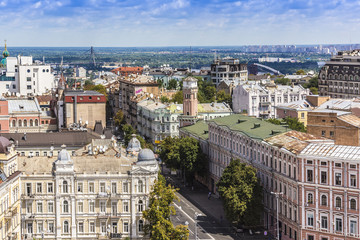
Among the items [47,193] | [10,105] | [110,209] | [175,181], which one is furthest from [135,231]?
[10,105]

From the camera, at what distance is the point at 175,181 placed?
14225 cm

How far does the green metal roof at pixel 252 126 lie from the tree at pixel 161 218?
23.0 meters

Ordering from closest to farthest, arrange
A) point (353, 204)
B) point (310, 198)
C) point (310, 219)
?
point (353, 204), point (310, 198), point (310, 219)

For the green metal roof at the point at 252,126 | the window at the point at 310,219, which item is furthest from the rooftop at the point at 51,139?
the window at the point at 310,219

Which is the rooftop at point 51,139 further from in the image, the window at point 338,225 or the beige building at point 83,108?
the window at point 338,225

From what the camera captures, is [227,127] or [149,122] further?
[149,122]

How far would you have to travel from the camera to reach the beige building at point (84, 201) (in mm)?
99250

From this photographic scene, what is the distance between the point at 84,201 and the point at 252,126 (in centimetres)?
3681

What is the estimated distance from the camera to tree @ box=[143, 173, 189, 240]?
91500 millimetres

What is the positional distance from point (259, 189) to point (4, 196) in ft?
121

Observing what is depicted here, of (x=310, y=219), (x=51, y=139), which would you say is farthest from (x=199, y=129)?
(x=310, y=219)

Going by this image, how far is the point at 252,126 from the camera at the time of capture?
406 feet

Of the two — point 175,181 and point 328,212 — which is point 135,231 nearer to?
point 328,212

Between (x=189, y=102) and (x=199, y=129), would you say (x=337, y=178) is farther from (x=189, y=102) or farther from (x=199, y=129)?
(x=189, y=102)
